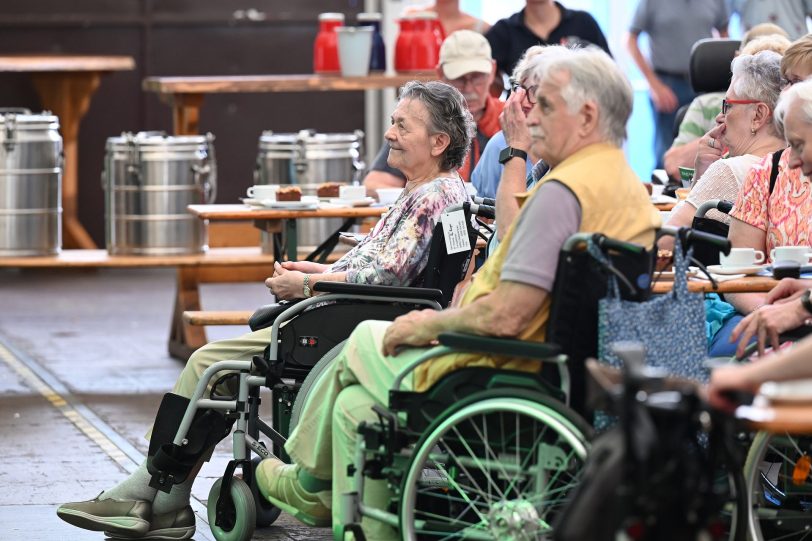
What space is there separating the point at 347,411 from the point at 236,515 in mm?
703

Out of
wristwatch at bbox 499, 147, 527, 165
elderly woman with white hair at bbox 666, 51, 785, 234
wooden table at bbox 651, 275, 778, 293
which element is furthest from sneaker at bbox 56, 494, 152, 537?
elderly woman with white hair at bbox 666, 51, 785, 234

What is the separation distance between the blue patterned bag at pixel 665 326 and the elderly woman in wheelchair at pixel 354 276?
3.26 ft

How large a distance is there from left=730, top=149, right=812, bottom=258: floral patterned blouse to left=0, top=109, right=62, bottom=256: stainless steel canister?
359 centimetres

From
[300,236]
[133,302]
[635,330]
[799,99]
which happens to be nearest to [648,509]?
[635,330]

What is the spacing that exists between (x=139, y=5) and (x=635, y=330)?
7814 mm

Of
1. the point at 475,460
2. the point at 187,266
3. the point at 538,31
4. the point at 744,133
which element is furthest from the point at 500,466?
the point at 538,31

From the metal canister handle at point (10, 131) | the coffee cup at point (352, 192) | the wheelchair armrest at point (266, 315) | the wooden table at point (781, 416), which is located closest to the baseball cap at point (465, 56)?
the coffee cup at point (352, 192)

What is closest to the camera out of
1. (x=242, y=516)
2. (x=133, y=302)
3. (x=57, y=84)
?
(x=242, y=516)

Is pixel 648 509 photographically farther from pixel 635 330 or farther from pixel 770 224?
pixel 770 224

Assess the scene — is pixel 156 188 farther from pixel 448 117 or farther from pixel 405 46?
pixel 448 117

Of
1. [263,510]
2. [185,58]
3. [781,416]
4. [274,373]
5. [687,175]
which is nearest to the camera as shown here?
[781,416]

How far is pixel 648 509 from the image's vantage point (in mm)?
2451

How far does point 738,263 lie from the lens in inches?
152

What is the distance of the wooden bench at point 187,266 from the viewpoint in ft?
22.2
